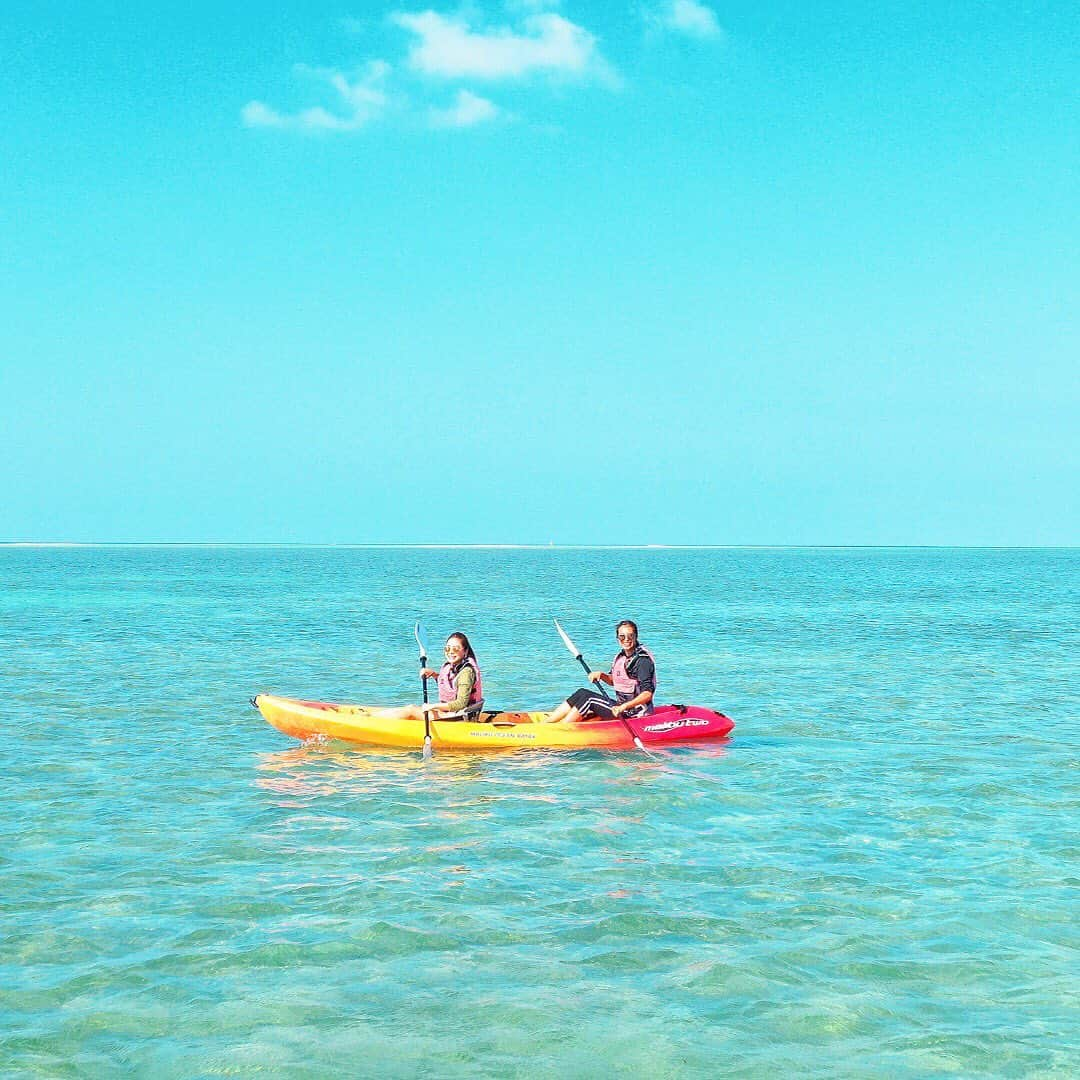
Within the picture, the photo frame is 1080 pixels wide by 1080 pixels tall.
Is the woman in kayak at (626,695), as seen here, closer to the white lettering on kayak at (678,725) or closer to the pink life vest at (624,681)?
the pink life vest at (624,681)

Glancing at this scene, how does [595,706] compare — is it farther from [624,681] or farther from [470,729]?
[470,729]

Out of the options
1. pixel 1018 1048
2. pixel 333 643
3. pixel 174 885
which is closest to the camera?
pixel 1018 1048

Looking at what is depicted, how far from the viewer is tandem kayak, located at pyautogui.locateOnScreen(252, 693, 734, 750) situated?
14414mm

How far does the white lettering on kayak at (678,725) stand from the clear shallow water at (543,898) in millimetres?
425

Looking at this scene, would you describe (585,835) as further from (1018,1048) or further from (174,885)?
(1018,1048)

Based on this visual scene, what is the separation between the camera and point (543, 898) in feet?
28.2

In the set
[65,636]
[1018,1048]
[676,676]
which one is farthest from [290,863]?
[65,636]

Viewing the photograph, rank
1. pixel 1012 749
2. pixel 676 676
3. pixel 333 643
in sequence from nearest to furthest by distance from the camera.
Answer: pixel 1012 749 → pixel 676 676 → pixel 333 643

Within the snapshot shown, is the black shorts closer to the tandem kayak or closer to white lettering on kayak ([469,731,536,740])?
the tandem kayak

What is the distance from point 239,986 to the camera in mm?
6816

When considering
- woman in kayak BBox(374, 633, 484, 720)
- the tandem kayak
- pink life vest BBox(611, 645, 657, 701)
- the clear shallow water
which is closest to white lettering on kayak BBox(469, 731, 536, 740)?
the tandem kayak

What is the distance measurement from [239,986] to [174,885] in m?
2.22

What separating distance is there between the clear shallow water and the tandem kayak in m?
0.30

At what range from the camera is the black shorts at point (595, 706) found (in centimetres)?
1503
